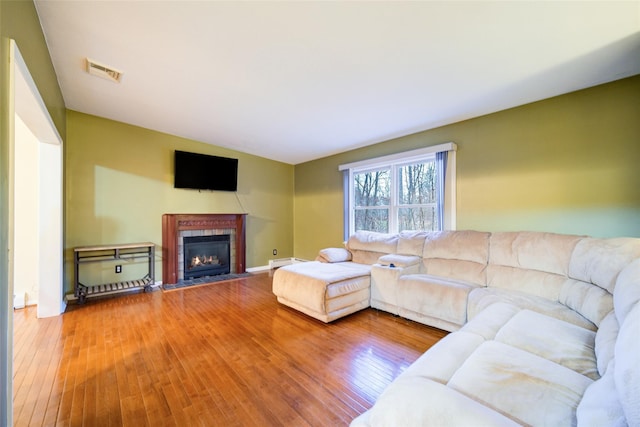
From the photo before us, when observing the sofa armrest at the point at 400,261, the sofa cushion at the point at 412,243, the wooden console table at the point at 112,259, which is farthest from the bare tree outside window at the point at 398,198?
the wooden console table at the point at 112,259

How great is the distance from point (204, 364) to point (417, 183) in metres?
3.51

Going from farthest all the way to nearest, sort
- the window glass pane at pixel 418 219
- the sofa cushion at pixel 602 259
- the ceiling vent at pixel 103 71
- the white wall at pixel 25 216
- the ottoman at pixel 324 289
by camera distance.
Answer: the window glass pane at pixel 418 219 < the white wall at pixel 25 216 < the ottoman at pixel 324 289 < the ceiling vent at pixel 103 71 < the sofa cushion at pixel 602 259

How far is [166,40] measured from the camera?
2.14m

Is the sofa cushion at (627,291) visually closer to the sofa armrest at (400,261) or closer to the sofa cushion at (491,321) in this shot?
the sofa cushion at (491,321)

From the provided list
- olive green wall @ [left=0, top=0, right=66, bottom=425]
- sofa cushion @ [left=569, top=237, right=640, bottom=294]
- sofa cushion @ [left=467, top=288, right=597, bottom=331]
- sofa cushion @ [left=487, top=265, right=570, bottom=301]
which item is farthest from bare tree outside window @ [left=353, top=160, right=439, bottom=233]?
olive green wall @ [left=0, top=0, right=66, bottom=425]

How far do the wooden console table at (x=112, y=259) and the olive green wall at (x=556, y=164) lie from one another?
15.4 feet

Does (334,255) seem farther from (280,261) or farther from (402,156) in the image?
(280,261)

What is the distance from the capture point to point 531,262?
8.09 feet

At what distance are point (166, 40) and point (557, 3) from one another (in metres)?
2.85

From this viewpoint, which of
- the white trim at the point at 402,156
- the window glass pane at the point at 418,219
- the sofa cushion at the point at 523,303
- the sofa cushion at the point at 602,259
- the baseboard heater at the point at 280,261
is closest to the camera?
the sofa cushion at the point at 602,259

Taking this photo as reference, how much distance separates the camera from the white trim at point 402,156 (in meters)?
3.47

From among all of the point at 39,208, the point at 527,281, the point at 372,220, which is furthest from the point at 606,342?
the point at 39,208

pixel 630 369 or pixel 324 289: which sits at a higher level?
pixel 630 369

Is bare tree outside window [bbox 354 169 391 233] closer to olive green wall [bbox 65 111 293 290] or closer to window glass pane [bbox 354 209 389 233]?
window glass pane [bbox 354 209 389 233]
